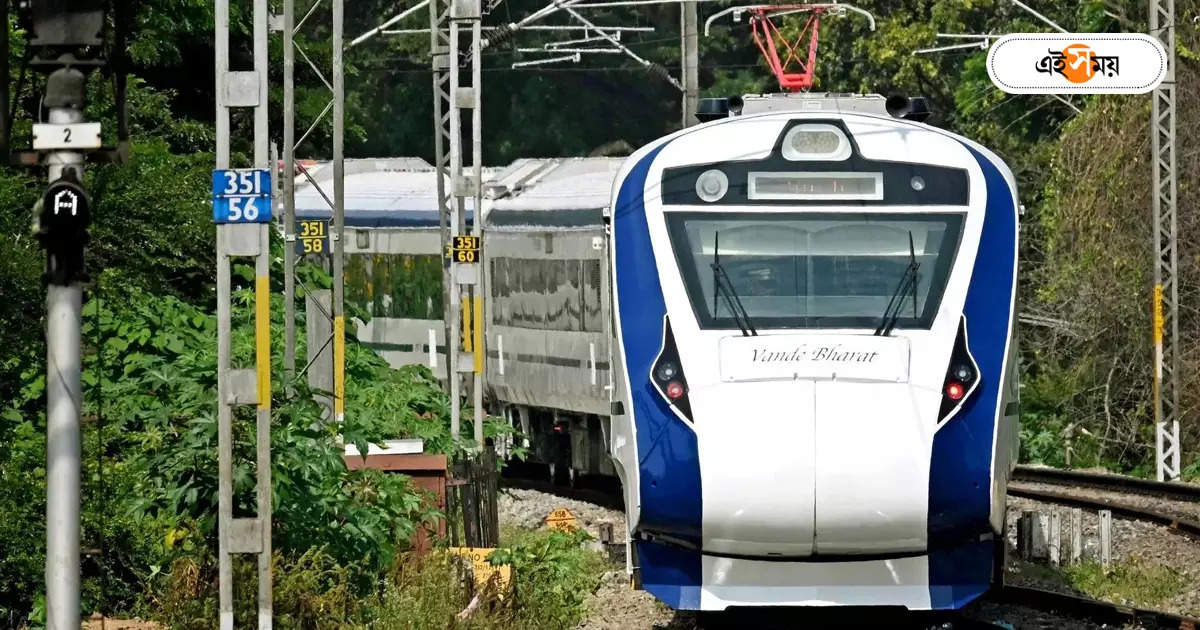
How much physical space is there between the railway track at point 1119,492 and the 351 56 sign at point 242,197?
35.5ft

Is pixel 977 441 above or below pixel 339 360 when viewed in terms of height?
below

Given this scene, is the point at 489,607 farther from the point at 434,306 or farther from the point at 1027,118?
the point at 1027,118

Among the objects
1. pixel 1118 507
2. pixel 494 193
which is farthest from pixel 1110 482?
pixel 494 193

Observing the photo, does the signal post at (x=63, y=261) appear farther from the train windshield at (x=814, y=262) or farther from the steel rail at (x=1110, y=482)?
the steel rail at (x=1110, y=482)

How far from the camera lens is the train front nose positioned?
1043 centimetres

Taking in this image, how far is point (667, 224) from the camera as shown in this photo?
36.9 feet

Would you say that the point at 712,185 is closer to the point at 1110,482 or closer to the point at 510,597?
the point at 510,597

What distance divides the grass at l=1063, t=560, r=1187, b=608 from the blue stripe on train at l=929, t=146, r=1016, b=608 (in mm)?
4121

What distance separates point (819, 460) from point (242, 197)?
3.05 meters

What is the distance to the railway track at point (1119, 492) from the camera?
20.0 meters

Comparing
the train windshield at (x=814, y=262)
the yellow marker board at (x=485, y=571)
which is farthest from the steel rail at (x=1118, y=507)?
the train windshield at (x=814, y=262)

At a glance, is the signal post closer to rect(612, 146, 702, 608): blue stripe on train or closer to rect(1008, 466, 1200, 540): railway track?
rect(612, 146, 702, 608): blue stripe on train

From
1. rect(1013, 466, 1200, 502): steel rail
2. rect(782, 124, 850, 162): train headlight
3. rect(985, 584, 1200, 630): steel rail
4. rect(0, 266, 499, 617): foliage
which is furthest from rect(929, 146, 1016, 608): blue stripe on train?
rect(1013, 466, 1200, 502): steel rail

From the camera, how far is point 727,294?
11.1m
